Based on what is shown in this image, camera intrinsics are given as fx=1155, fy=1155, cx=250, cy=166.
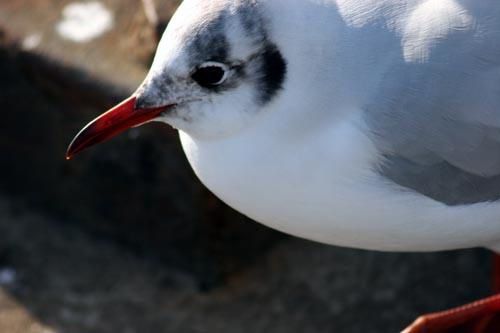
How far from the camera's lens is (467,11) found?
224 cm

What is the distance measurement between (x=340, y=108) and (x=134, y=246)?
1579 mm

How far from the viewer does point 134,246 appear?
11.8 feet

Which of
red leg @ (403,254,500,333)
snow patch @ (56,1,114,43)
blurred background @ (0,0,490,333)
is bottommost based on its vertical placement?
red leg @ (403,254,500,333)

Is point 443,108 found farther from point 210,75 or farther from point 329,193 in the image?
point 210,75

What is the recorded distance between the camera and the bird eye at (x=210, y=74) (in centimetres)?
207

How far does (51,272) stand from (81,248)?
131 millimetres

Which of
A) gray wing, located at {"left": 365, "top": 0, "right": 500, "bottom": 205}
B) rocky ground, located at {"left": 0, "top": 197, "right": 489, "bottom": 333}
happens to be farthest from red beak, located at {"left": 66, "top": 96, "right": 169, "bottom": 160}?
rocky ground, located at {"left": 0, "top": 197, "right": 489, "bottom": 333}

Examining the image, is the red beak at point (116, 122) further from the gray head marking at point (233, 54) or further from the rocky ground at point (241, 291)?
the rocky ground at point (241, 291)

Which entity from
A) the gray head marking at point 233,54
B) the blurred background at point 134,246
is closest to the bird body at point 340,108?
the gray head marking at point 233,54

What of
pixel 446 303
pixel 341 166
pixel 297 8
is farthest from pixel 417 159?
pixel 446 303

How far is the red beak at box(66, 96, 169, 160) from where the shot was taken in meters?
2.17

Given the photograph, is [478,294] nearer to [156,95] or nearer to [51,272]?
[51,272]

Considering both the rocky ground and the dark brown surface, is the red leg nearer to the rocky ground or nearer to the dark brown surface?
the rocky ground

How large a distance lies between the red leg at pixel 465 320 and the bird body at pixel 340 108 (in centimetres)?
38
